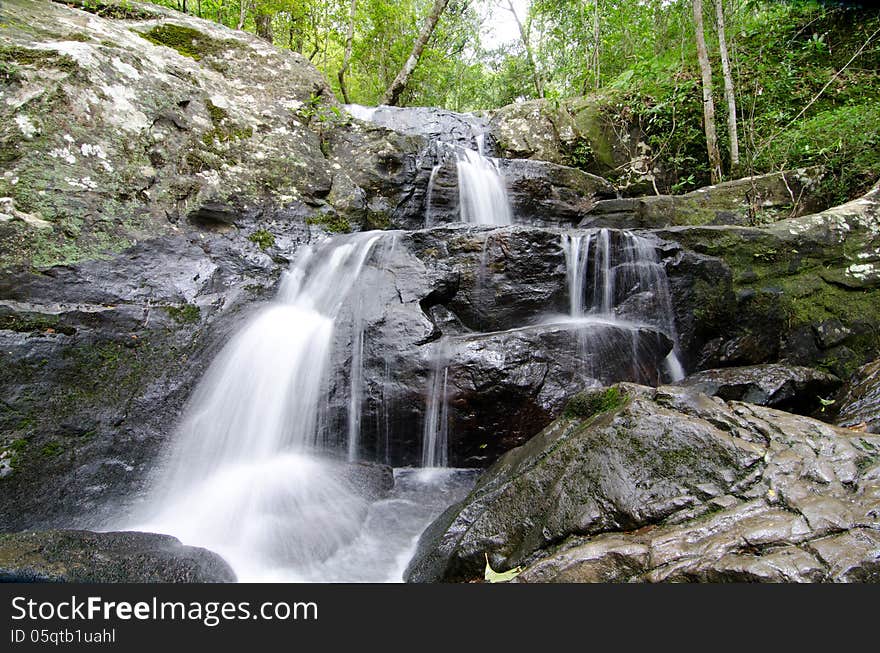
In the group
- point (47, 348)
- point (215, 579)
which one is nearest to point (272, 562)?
point (215, 579)

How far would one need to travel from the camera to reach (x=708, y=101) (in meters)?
8.61

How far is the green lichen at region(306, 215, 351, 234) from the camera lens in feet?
22.1

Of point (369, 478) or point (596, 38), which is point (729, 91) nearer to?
point (596, 38)

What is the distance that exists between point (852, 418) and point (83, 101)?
26.8ft

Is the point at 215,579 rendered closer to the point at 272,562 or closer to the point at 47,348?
the point at 272,562

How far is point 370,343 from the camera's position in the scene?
4734 mm

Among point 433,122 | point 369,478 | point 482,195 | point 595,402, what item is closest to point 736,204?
point 482,195

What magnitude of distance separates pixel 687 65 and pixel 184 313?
11251 millimetres

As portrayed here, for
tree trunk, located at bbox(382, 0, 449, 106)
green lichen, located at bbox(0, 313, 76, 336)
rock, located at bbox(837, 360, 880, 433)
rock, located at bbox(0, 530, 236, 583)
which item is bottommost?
rock, located at bbox(0, 530, 236, 583)

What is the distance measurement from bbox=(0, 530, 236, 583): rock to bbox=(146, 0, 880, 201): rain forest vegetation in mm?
7607

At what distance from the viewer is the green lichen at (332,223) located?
6745 millimetres

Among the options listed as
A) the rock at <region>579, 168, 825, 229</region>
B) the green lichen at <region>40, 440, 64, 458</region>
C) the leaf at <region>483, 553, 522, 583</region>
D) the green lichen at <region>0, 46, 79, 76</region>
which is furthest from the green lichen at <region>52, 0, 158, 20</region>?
the leaf at <region>483, 553, 522, 583</region>

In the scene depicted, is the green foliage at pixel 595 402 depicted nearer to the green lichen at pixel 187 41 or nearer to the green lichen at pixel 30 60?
the green lichen at pixel 30 60

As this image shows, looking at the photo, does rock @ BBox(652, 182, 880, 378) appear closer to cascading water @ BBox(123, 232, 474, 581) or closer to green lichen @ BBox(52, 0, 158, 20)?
cascading water @ BBox(123, 232, 474, 581)
